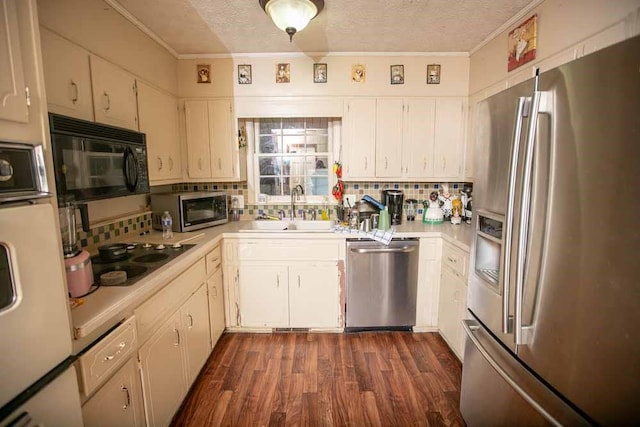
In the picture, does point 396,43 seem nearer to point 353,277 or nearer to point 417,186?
point 417,186

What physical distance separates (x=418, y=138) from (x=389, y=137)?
10.8 inches

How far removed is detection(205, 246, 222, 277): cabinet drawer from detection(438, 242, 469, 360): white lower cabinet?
1.85 m

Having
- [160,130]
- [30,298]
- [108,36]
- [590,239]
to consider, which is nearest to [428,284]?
[590,239]

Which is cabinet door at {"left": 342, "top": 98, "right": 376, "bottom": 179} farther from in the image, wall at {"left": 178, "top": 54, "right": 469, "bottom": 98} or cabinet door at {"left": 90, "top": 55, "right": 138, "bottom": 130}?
cabinet door at {"left": 90, "top": 55, "right": 138, "bottom": 130}

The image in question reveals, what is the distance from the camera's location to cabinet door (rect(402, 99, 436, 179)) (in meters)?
2.69

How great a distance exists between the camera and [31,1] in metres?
0.77

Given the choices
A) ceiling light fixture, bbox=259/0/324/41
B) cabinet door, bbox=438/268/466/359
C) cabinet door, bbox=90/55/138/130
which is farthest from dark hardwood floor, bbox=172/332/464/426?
ceiling light fixture, bbox=259/0/324/41

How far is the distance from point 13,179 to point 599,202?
1583 millimetres

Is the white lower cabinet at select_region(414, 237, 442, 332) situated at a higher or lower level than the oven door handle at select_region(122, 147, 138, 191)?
lower

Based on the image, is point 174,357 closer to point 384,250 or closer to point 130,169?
point 130,169

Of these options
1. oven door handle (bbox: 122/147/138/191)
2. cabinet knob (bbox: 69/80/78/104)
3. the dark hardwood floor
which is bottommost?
the dark hardwood floor

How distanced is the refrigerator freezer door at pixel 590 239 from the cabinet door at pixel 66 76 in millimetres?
2094

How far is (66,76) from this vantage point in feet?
4.84

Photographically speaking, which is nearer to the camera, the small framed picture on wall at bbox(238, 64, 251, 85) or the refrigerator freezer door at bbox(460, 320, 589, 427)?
the refrigerator freezer door at bbox(460, 320, 589, 427)
